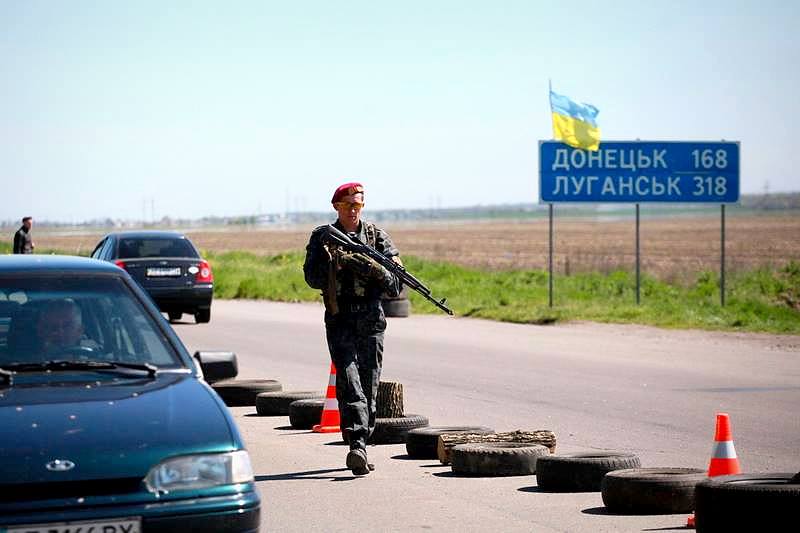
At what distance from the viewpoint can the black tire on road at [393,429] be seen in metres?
10.6

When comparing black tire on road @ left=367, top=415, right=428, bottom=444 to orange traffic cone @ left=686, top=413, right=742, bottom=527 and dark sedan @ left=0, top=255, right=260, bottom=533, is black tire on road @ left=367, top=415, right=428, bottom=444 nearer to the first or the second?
orange traffic cone @ left=686, top=413, right=742, bottom=527

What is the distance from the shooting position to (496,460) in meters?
8.99

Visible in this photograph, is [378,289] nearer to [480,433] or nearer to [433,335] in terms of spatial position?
[480,433]

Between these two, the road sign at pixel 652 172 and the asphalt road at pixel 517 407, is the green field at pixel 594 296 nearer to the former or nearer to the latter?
the asphalt road at pixel 517 407

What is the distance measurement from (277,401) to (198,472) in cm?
715

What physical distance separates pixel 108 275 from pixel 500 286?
30.0m

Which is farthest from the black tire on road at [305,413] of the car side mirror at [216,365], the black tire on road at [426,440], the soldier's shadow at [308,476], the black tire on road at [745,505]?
the black tire on road at [745,505]

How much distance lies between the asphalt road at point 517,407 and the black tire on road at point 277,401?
0.34ft

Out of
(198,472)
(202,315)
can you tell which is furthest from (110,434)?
(202,315)

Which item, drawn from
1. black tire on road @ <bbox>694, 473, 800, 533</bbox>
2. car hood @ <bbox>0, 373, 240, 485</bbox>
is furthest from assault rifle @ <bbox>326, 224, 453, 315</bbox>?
car hood @ <bbox>0, 373, 240, 485</bbox>

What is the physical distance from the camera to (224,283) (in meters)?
40.1

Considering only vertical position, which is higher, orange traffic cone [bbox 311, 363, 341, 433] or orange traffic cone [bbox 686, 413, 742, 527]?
orange traffic cone [bbox 686, 413, 742, 527]

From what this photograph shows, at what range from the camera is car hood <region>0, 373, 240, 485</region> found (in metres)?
5.12

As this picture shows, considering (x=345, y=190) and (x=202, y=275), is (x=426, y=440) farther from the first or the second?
(x=202, y=275)
